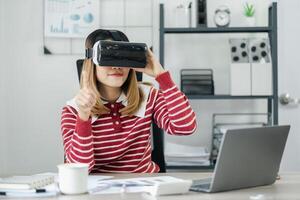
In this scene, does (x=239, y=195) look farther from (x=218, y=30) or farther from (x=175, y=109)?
(x=218, y=30)

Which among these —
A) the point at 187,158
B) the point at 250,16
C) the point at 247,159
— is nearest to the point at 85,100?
the point at 247,159

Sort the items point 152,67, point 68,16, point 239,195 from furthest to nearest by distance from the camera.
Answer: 1. point 68,16
2. point 152,67
3. point 239,195

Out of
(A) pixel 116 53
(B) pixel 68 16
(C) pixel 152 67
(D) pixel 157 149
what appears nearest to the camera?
(A) pixel 116 53

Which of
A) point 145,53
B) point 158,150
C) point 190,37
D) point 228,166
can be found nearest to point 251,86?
point 190,37

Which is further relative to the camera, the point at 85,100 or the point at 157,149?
the point at 157,149

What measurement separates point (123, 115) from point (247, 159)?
0.60m

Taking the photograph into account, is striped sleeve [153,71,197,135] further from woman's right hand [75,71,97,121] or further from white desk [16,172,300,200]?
white desk [16,172,300,200]

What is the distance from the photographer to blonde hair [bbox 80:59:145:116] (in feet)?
5.56

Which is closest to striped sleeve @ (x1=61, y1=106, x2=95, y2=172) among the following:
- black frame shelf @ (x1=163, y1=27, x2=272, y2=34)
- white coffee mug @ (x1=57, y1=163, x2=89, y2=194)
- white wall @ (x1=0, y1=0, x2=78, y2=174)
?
white coffee mug @ (x1=57, y1=163, x2=89, y2=194)

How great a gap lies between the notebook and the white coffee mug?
0.24ft

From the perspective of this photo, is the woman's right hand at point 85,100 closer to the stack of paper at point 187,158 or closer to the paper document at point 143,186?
the paper document at point 143,186

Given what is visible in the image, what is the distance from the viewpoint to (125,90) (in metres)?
1.79

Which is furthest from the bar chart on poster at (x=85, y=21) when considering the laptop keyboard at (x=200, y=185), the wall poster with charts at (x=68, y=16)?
the laptop keyboard at (x=200, y=185)

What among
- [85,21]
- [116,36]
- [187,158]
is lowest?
[187,158]
